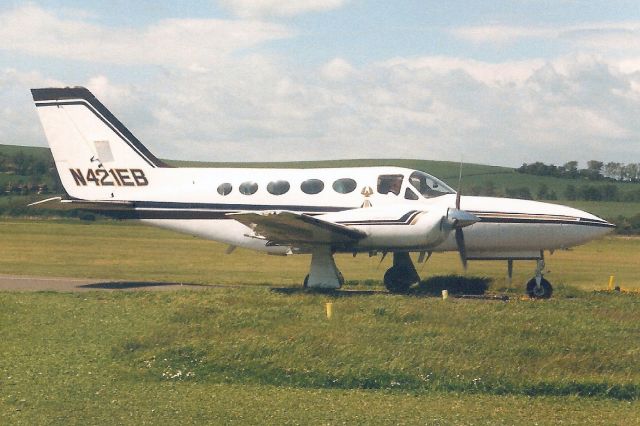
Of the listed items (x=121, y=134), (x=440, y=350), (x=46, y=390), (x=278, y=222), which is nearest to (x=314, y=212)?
(x=278, y=222)

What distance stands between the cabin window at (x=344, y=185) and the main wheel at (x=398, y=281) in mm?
2599

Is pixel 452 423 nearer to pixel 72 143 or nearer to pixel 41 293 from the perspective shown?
pixel 41 293

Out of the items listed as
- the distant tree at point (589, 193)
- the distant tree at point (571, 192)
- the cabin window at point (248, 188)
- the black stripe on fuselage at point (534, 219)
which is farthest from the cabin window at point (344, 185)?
the distant tree at point (589, 193)

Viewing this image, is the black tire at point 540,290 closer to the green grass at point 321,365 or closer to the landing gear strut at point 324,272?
the green grass at point 321,365

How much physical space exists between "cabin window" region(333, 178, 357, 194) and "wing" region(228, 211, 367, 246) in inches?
77.1

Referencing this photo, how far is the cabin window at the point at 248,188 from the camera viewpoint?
80.1 feet

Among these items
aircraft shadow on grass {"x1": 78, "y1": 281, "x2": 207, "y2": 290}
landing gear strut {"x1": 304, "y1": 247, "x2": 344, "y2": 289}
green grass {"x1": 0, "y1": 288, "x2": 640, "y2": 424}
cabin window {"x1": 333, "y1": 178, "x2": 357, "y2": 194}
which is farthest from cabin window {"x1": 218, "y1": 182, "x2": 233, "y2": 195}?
green grass {"x1": 0, "y1": 288, "x2": 640, "y2": 424}

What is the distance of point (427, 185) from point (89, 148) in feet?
34.5

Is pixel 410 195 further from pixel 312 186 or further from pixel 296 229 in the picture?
pixel 296 229

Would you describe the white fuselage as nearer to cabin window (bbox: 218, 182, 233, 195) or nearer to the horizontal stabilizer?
cabin window (bbox: 218, 182, 233, 195)

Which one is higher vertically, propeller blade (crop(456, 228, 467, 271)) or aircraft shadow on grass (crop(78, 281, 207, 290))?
propeller blade (crop(456, 228, 467, 271))

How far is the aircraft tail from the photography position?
26.1 meters

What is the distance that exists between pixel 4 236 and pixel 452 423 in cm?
4139

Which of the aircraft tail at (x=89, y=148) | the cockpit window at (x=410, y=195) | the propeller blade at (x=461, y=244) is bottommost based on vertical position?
the propeller blade at (x=461, y=244)
